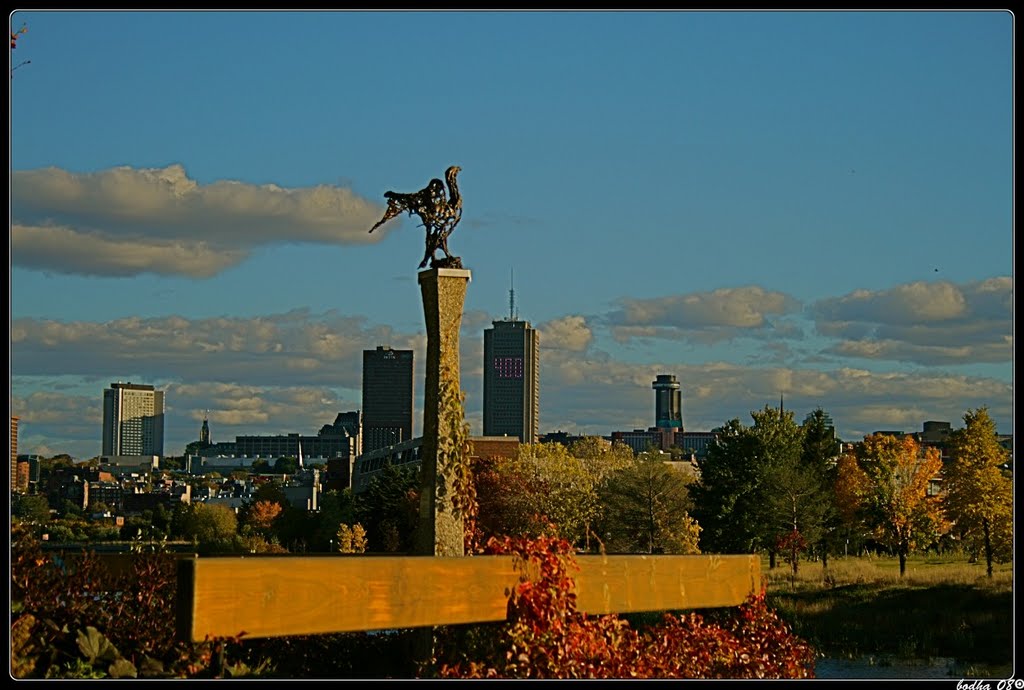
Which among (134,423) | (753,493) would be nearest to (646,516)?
(753,493)

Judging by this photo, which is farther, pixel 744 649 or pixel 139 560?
pixel 744 649

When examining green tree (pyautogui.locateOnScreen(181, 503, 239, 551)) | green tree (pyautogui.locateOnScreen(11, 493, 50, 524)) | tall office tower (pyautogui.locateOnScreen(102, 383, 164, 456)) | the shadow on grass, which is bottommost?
the shadow on grass

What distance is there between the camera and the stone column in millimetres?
10148

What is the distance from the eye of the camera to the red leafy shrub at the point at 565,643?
30.6 ft

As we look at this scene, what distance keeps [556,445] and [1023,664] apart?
1463 inches

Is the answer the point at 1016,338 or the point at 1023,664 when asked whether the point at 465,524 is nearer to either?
the point at 1016,338

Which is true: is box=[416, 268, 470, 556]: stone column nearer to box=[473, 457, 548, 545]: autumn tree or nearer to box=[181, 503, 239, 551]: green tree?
box=[473, 457, 548, 545]: autumn tree

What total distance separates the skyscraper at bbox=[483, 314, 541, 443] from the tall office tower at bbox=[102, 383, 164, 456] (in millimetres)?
39559

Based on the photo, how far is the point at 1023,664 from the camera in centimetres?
1391

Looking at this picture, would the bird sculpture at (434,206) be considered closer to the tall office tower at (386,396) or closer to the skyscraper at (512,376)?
the tall office tower at (386,396)

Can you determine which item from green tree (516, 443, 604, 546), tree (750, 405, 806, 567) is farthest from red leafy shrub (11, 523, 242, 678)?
tree (750, 405, 806, 567)

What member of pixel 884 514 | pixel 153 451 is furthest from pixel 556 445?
pixel 153 451

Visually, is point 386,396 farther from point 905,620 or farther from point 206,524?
point 905,620
